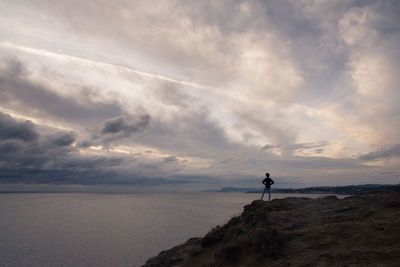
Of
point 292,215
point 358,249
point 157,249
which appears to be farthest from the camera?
point 157,249

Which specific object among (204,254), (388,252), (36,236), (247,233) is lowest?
(36,236)

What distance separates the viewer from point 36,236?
164 ft

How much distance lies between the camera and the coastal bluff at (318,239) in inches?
430

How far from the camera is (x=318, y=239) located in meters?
13.6

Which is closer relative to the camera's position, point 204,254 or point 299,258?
point 299,258

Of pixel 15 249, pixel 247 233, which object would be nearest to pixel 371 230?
pixel 247 233

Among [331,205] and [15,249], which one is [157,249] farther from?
[331,205]

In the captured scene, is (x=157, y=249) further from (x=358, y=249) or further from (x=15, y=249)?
(x=358, y=249)

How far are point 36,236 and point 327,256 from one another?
57.2 meters

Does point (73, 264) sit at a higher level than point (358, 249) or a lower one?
lower

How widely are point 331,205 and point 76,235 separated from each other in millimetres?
49451

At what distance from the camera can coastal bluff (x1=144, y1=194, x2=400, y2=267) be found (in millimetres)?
10914

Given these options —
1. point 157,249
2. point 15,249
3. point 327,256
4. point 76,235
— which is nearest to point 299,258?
point 327,256

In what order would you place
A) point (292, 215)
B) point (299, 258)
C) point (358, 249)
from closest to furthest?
point (358, 249)
point (299, 258)
point (292, 215)
